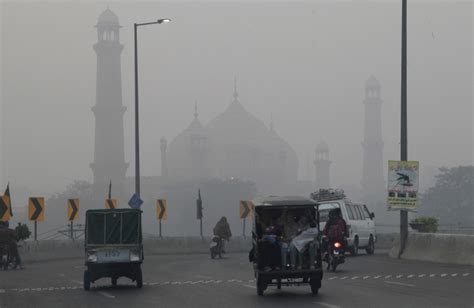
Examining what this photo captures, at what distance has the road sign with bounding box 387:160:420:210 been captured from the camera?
32.5 metres

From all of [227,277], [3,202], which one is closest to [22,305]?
[227,277]

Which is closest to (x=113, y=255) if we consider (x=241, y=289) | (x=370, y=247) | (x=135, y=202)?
(x=241, y=289)

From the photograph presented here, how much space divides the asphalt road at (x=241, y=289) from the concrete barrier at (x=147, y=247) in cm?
1027

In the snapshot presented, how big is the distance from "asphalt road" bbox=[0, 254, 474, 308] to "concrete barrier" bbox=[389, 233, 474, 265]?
0.67 meters

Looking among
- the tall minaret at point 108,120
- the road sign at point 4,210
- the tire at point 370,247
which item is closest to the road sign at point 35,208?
the road sign at point 4,210

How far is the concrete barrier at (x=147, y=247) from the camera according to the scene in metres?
41.8

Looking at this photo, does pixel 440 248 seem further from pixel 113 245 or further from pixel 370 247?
pixel 113 245

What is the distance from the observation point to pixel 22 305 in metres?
19.6

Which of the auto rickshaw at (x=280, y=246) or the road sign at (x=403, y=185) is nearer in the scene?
the auto rickshaw at (x=280, y=246)

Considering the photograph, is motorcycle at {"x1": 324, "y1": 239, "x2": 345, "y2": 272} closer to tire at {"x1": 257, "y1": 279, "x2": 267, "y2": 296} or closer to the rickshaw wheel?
the rickshaw wheel

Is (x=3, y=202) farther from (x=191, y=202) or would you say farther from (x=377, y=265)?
(x=191, y=202)

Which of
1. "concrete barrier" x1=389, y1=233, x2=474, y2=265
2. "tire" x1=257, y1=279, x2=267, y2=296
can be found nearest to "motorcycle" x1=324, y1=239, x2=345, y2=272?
"concrete barrier" x1=389, y1=233, x2=474, y2=265

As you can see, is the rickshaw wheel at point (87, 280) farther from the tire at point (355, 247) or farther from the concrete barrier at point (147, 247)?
the concrete barrier at point (147, 247)

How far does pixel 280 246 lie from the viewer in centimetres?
2038
